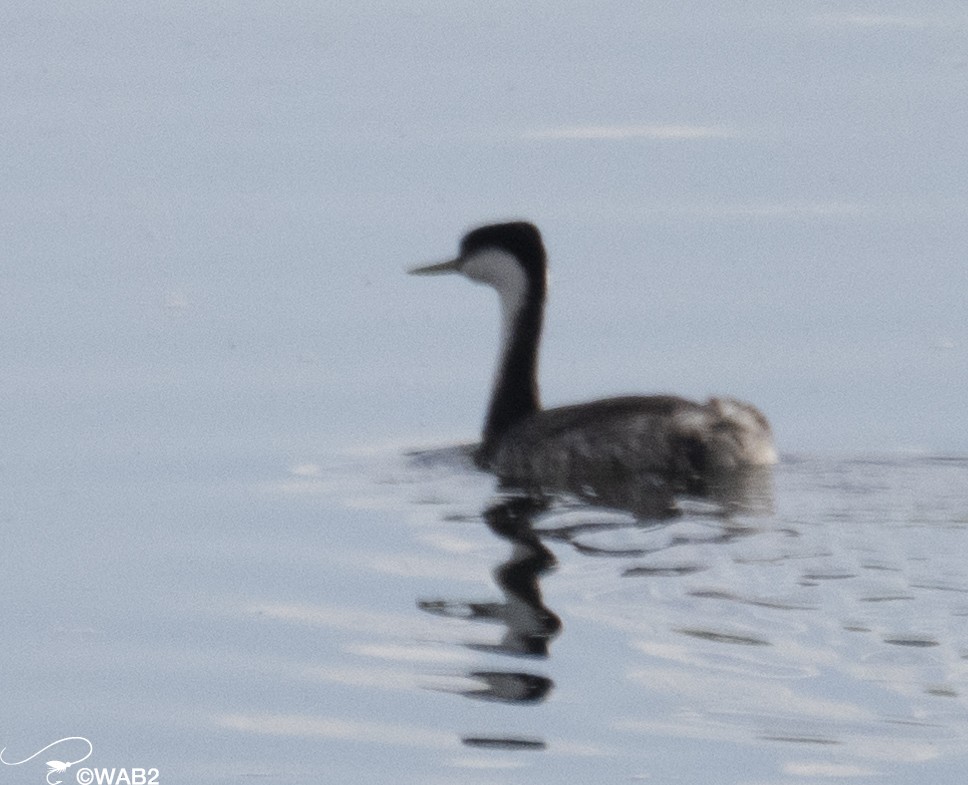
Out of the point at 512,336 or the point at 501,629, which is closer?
the point at 501,629

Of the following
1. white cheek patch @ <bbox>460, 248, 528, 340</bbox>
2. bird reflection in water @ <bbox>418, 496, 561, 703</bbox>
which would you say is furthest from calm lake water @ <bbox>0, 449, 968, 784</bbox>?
white cheek patch @ <bbox>460, 248, 528, 340</bbox>

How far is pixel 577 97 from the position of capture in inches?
866

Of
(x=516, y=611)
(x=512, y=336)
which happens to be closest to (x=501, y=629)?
(x=516, y=611)

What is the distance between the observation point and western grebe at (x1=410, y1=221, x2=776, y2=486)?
43.1 ft

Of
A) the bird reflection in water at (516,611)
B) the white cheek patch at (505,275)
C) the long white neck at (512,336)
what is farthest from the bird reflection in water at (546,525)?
the white cheek patch at (505,275)

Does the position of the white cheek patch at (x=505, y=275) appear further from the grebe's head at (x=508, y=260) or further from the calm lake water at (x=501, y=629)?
the calm lake water at (x=501, y=629)

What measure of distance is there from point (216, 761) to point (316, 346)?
700 cm

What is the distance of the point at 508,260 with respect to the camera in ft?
48.8

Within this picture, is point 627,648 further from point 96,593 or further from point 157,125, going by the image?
point 157,125

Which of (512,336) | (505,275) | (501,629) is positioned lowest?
(501,629)

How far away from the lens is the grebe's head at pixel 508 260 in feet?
48.5

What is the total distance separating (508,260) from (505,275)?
0.34ft

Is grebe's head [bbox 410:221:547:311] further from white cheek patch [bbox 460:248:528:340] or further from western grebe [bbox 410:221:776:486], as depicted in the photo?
western grebe [bbox 410:221:776:486]

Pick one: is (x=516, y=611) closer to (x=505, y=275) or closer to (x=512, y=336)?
(x=512, y=336)
